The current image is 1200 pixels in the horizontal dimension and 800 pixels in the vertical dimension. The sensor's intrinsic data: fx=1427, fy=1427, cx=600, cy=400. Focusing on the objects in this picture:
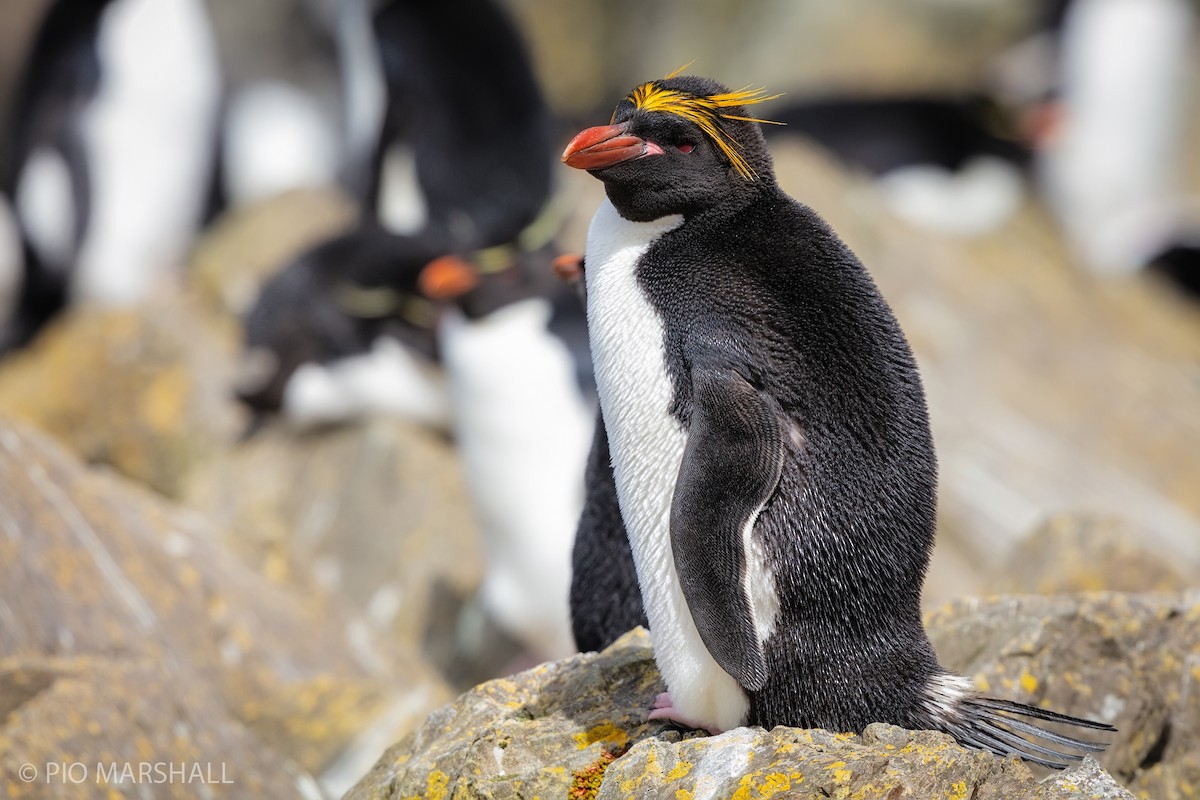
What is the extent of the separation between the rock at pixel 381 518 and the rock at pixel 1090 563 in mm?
2495

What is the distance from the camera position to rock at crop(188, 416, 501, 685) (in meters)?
6.58

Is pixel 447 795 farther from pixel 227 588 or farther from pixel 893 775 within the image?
pixel 227 588

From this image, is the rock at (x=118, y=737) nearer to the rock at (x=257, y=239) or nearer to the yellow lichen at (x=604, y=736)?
the yellow lichen at (x=604, y=736)

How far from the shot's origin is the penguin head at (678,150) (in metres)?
2.84

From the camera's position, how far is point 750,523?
2652 mm

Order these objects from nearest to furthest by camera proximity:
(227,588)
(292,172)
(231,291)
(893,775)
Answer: (893,775), (227,588), (231,291), (292,172)

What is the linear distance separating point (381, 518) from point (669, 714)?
162 inches

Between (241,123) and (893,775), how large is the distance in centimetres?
1040

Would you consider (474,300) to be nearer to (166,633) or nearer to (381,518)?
(381,518)

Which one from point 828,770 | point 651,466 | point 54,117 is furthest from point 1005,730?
point 54,117

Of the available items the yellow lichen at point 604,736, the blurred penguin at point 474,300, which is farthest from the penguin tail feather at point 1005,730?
the blurred penguin at point 474,300

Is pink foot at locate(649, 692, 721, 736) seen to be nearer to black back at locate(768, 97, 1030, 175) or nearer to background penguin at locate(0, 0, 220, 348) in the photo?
background penguin at locate(0, 0, 220, 348)

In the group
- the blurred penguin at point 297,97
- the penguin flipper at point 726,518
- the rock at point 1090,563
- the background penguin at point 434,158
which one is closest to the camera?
the penguin flipper at point 726,518

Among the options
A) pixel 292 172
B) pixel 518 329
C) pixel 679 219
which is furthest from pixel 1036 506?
pixel 292 172
